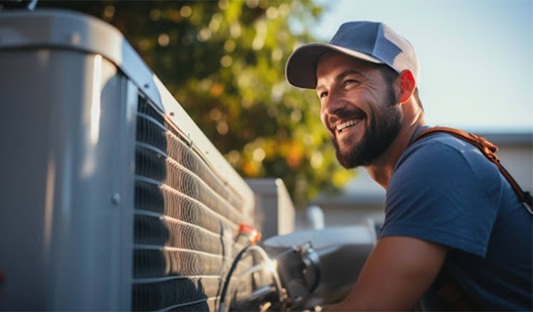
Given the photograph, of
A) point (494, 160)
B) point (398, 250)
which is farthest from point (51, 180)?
point (494, 160)

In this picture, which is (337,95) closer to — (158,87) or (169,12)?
(158,87)

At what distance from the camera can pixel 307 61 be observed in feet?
6.58

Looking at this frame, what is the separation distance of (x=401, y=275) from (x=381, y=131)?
2.11 ft

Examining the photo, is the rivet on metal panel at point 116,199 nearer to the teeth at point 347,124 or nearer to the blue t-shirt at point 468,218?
the blue t-shirt at point 468,218

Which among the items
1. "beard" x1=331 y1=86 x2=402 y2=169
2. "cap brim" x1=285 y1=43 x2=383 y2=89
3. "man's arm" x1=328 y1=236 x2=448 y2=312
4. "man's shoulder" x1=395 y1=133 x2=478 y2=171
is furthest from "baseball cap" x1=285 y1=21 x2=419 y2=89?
"man's arm" x1=328 y1=236 x2=448 y2=312

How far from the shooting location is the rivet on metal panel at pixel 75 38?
99 centimetres

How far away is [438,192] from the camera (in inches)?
50.7

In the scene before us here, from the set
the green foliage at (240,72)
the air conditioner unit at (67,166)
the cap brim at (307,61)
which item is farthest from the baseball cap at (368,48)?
the green foliage at (240,72)

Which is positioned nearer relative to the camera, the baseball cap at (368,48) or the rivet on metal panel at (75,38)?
the rivet on metal panel at (75,38)

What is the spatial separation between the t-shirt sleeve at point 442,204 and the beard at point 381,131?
1.39 ft

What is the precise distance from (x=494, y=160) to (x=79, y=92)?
99 cm

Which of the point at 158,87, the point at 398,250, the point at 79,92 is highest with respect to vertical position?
the point at 158,87

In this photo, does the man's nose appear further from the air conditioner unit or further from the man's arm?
the air conditioner unit

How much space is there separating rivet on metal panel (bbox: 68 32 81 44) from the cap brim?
87 centimetres
